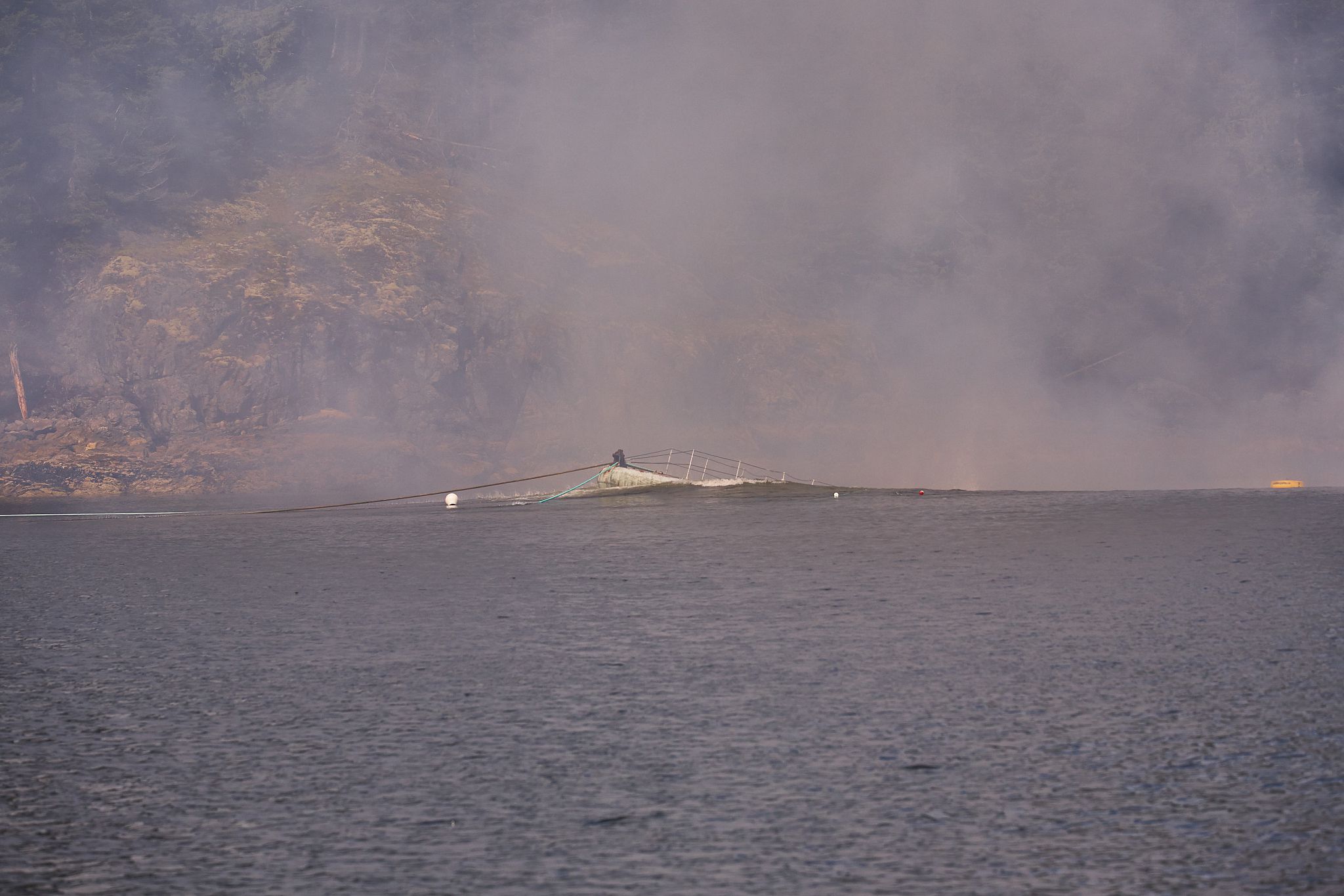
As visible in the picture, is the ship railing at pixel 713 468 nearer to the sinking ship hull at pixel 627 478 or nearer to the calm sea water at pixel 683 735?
the sinking ship hull at pixel 627 478

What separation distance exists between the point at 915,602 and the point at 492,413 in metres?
100

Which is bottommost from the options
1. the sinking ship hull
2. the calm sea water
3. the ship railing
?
the calm sea water

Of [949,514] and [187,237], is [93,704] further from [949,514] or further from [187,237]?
[187,237]

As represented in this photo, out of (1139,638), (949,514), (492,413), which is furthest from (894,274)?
(1139,638)

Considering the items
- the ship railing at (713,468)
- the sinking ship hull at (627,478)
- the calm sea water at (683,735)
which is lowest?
the calm sea water at (683,735)

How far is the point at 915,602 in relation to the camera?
2292 centimetres

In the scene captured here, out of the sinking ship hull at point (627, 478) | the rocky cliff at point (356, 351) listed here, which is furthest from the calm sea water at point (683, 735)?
the rocky cliff at point (356, 351)

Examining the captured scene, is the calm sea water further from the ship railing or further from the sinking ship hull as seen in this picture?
the ship railing

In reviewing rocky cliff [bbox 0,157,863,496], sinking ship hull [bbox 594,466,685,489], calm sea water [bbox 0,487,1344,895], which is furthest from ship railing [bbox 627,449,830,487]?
calm sea water [bbox 0,487,1344,895]

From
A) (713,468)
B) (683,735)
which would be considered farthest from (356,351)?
(683,735)

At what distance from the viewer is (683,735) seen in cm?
1218

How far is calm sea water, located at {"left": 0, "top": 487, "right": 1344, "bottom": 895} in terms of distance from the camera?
27.7 feet

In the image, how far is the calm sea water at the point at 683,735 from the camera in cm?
844

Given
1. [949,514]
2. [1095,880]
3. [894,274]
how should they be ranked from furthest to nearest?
[894,274] → [949,514] → [1095,880]
